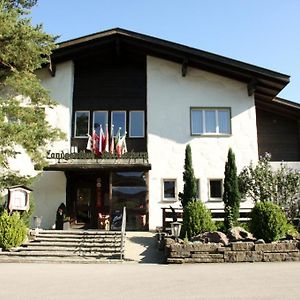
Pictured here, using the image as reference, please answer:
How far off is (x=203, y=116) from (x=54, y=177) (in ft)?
24.8

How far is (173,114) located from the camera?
19203 mm

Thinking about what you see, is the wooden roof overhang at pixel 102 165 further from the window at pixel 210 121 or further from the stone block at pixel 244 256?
the stone block at pixel 244 256

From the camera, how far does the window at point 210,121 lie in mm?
19172

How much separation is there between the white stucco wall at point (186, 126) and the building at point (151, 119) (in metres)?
0.05

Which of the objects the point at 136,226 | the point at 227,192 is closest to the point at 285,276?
the point at 227,192

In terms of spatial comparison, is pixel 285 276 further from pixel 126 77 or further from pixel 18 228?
pixel 126 77

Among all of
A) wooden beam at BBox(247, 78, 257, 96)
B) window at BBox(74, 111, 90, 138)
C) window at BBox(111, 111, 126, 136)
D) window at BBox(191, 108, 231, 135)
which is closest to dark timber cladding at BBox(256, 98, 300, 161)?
wooden beam at BBox(247, 78, 257, 96)

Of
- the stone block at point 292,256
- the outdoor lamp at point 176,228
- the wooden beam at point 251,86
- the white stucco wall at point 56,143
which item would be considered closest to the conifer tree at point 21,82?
the white stucco wall at point 56,143

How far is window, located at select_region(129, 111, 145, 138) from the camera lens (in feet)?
63.1

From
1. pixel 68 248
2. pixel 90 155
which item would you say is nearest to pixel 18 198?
pixel 68 248

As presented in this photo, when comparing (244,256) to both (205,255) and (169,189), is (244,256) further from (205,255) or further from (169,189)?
(169,189)

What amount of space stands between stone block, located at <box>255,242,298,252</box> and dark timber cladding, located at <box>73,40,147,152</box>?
8.99m

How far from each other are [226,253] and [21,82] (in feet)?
30.2

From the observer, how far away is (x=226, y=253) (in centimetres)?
1133
